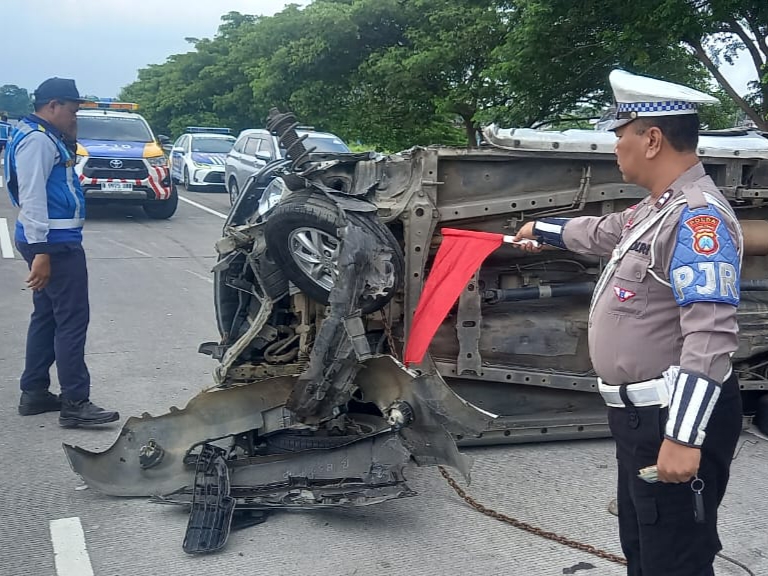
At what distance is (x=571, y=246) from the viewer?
10.5ft

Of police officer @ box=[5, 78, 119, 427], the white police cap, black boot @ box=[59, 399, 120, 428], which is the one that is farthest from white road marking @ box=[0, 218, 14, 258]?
the white police cap

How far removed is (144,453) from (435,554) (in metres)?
1.56

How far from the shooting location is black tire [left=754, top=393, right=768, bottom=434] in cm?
513

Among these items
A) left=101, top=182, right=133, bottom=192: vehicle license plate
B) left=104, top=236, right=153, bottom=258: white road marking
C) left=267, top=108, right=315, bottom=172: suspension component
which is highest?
left=267, top=108, right=315, bottom=172: suspension component

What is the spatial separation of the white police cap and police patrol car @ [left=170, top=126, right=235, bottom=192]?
1891 centimetres

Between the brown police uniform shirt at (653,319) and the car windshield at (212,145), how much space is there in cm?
1965

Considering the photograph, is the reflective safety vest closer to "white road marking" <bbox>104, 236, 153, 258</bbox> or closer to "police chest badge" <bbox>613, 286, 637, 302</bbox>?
"police chest badge" <bbox>613, 286, 637, 302</bbox>

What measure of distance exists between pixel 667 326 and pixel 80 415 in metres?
3.84

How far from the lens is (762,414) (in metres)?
5.16

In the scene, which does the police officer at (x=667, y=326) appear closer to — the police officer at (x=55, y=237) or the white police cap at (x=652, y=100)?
the white police cap at (x=652, y=100)

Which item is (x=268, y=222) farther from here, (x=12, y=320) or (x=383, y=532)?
(x=12, y=320)

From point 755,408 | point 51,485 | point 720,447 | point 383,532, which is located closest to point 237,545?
point 383,532

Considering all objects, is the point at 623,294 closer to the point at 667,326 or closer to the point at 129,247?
the point at 667,326

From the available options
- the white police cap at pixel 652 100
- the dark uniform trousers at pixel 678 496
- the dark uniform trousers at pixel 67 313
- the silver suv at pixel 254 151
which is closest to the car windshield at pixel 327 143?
the silver suv at pixel 254 151
